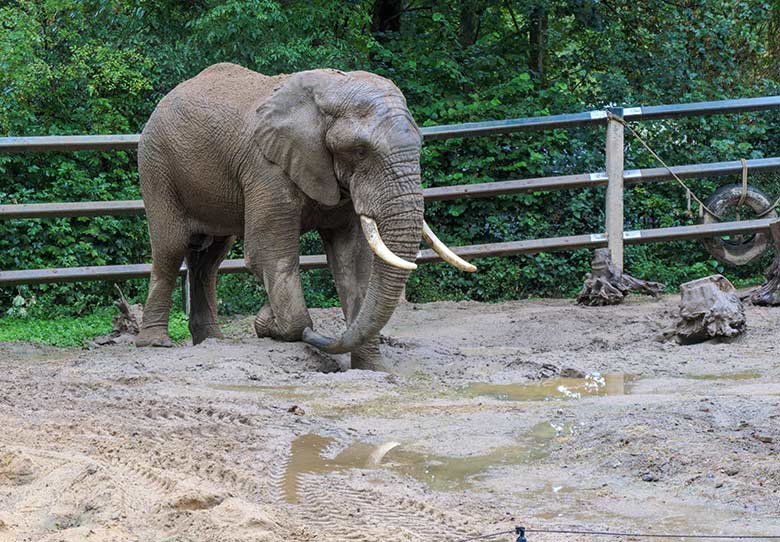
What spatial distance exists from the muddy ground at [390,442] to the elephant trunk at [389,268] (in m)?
0.38

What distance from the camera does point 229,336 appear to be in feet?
34.2

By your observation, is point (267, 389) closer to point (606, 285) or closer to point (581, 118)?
point (606, 285)

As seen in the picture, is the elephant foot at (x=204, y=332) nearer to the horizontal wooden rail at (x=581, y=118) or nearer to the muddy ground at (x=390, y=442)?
the muddy ground at (x=390, y=442)

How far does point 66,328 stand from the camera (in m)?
11.2

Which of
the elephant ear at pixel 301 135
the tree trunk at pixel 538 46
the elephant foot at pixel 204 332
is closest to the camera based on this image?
the elephant ear at pixel 301 135

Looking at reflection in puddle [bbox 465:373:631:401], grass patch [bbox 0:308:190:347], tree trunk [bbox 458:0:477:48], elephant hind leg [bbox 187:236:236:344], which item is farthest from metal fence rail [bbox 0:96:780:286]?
tree trunk [bbox 458:0:477:48]

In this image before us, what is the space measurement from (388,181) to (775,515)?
A: 4068 millimetres

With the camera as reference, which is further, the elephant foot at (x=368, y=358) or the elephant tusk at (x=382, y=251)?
the elephant foot at (x=368, y=358)

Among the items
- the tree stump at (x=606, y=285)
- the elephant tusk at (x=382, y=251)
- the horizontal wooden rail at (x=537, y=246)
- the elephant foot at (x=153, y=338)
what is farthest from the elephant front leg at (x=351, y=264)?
the tree stump at (x=606, y=285)

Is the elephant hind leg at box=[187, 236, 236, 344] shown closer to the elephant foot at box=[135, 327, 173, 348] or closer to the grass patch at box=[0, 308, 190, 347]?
the elephant foot at box=[135, 327, 173, 348]

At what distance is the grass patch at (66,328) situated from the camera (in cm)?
1059

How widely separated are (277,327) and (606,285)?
3306mm

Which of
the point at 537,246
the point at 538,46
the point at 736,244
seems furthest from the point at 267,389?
the point at 538,46

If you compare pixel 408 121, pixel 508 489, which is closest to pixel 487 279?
pixel 408 121
